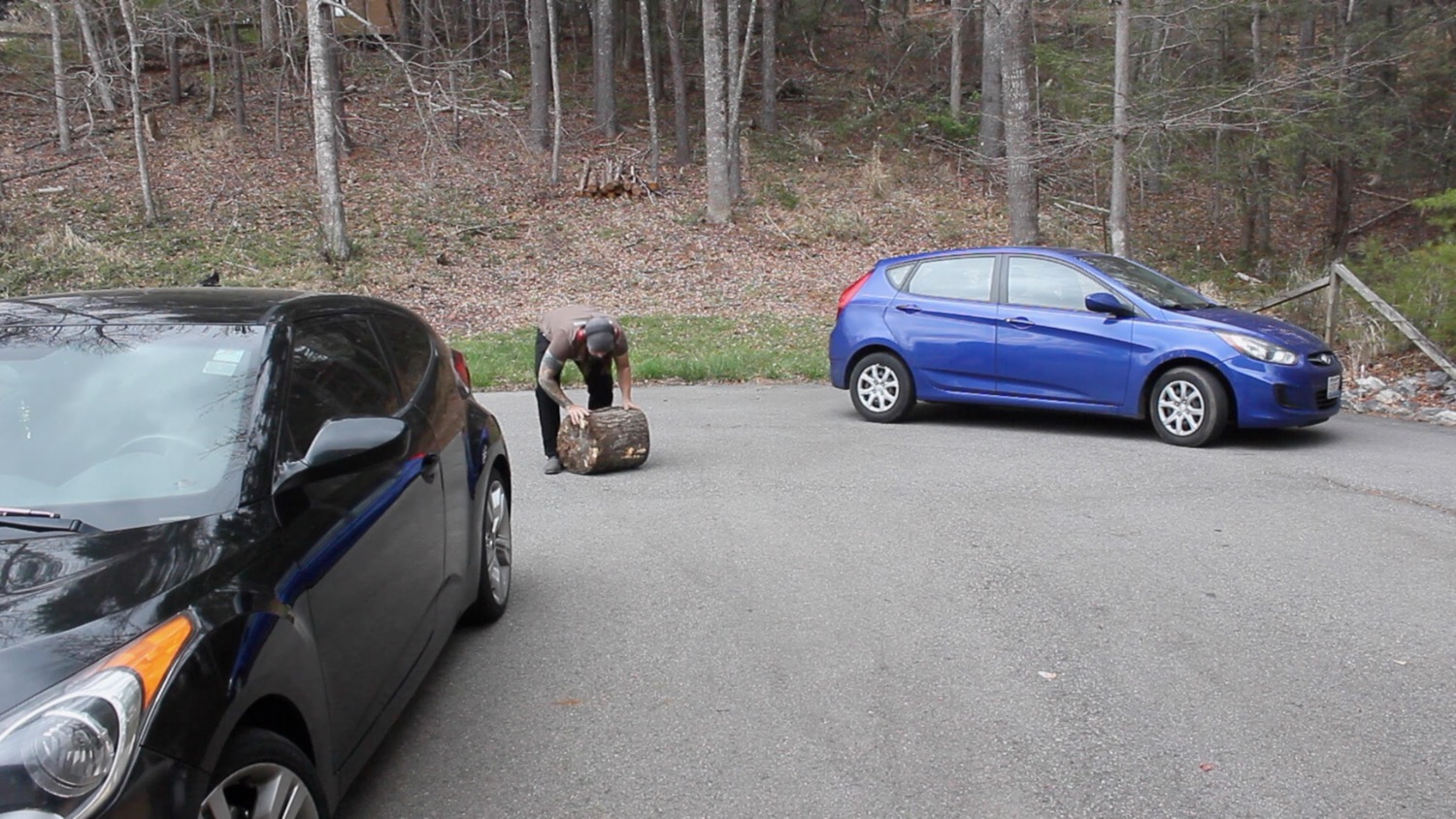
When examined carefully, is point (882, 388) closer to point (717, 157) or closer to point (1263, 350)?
point (1263, 350)

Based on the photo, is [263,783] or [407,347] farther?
[407,347]

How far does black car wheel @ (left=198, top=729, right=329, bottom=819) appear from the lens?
8.73ft

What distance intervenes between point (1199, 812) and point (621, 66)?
1428 inches

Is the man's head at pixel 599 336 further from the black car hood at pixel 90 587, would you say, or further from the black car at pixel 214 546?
the black car hood at pixel 90 587

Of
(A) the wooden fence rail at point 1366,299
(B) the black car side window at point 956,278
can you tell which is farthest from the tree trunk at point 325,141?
(A) the wooden fence rail at point 1366,299

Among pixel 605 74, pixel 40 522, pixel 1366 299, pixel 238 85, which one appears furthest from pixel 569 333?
pixel 605 74

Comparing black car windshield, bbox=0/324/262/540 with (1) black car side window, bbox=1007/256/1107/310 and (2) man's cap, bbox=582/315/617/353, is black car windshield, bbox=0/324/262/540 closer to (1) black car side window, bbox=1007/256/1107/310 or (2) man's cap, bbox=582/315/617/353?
(2) man's cap, bbox=582/315/617/353

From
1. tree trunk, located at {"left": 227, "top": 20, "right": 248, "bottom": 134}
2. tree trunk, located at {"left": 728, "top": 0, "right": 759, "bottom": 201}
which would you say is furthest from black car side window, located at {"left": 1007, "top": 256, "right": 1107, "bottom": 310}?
tree trunk, located at {"left": 227, "top": 20, "right": 248, "bottom": 134}

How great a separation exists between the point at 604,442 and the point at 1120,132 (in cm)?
1109

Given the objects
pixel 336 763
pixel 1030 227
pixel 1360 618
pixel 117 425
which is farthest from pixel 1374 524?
pixel 1030 227

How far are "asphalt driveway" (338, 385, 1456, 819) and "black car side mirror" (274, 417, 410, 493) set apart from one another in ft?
3.78

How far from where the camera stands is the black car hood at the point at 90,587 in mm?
2455

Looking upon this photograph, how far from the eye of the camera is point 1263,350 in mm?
9617

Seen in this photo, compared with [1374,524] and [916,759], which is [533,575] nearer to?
[916,759]
